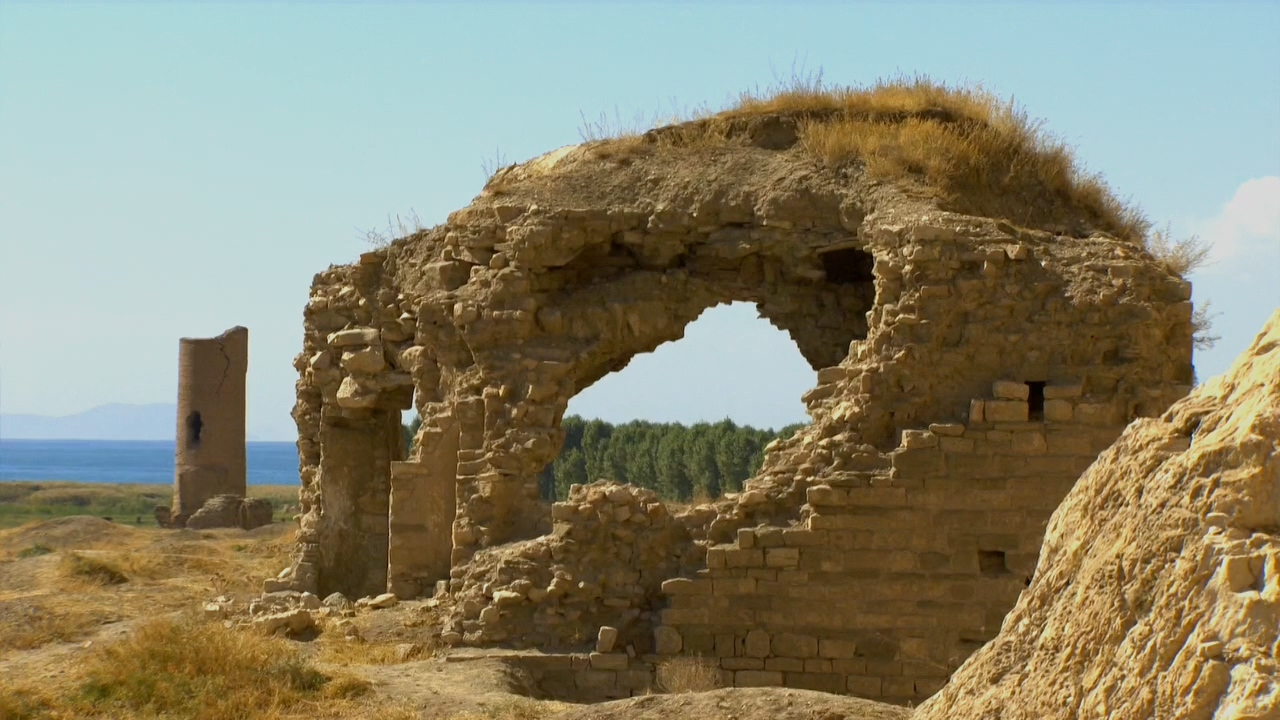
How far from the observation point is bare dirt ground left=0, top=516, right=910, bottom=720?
805 cm

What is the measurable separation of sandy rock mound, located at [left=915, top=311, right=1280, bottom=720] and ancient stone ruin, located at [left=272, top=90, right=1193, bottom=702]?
5082 mm

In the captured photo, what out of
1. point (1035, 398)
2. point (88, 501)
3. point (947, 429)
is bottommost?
point (88, 501)

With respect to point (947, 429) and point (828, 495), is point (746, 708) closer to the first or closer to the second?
point (828, 495)

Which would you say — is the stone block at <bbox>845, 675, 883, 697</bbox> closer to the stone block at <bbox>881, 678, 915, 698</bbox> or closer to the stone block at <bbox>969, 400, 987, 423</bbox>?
the stone block at <bbox>881, 678, 915, 698</bbox>

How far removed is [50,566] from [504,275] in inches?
290

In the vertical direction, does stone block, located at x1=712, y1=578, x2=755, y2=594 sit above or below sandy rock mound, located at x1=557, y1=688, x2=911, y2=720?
above

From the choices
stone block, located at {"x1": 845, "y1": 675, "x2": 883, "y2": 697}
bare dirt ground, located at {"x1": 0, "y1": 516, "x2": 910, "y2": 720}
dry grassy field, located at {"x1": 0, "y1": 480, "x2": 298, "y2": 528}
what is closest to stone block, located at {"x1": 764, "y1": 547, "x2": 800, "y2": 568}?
stone block, located at {"x1": 845, "y1": 675, "x2": 883, "y2": 697}

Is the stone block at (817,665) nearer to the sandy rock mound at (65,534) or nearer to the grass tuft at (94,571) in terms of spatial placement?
the grass tuft at (94,571)

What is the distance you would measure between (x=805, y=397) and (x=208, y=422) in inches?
612

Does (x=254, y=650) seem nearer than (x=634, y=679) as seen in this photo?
Yes

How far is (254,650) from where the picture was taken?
9.83 metres

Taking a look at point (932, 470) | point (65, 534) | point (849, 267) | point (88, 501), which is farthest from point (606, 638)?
point (88, 501)

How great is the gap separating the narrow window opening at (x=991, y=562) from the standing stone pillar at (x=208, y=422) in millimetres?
16466

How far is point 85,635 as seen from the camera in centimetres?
1223
